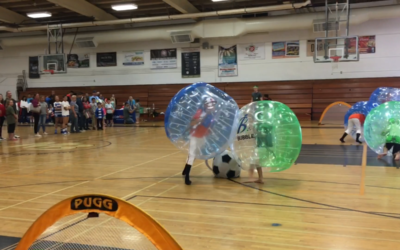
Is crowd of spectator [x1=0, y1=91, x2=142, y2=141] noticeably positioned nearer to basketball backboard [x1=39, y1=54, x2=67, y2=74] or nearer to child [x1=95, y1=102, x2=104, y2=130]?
child [x1=95, y1=102, x2=104, y2=130]

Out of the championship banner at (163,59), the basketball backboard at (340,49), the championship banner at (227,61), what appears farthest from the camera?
the championship banner at (163,59)

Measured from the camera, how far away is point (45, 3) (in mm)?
17578

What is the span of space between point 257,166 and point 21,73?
73.1ft

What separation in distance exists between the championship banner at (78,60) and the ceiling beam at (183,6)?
7622 mm

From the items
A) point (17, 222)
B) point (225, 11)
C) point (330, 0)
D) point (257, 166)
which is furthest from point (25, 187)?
point (330, 0)

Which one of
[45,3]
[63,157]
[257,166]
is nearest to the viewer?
[257,166]

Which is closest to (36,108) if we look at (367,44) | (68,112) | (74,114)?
(68,112)

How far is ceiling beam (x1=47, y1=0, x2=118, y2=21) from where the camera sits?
16484 mm

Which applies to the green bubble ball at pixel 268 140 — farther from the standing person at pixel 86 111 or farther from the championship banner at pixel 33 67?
the championship banner at pixel 33 67

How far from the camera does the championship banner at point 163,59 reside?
20906 mm

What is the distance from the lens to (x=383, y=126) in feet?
21.7

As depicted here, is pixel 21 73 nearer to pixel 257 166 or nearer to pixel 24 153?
pixel 24 153

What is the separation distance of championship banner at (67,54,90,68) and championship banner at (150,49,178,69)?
4.24m

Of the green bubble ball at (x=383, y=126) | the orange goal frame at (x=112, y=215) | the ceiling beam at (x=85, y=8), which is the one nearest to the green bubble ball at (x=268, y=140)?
the green bubble ball at (x=383, y=126)
